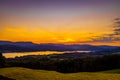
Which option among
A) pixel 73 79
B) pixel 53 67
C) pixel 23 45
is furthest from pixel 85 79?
pixel 23 45

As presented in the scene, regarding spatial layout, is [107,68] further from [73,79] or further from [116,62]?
[73,79]

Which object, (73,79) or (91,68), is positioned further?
(91,68)

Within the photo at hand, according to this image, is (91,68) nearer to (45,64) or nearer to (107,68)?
(107,68)

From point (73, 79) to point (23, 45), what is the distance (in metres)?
135

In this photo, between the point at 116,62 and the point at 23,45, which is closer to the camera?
the point at 116,62

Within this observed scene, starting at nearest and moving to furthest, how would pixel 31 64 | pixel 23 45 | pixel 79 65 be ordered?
pixel 31 64
pixel 79 65
pixel 23 45

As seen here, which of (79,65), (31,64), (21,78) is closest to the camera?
(21,78)

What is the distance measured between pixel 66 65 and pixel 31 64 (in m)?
9.67

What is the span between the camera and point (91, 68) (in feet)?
221

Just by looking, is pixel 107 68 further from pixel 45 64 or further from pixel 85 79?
pixel 85 79

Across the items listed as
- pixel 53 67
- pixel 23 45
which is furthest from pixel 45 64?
pixel 23 45

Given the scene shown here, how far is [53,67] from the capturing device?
64750 millimetres

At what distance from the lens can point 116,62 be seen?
214 feet

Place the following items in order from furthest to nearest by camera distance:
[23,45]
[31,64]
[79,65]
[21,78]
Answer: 1. [23,45]
2. [79,65]
3. [31,64]
4. [21,78]
